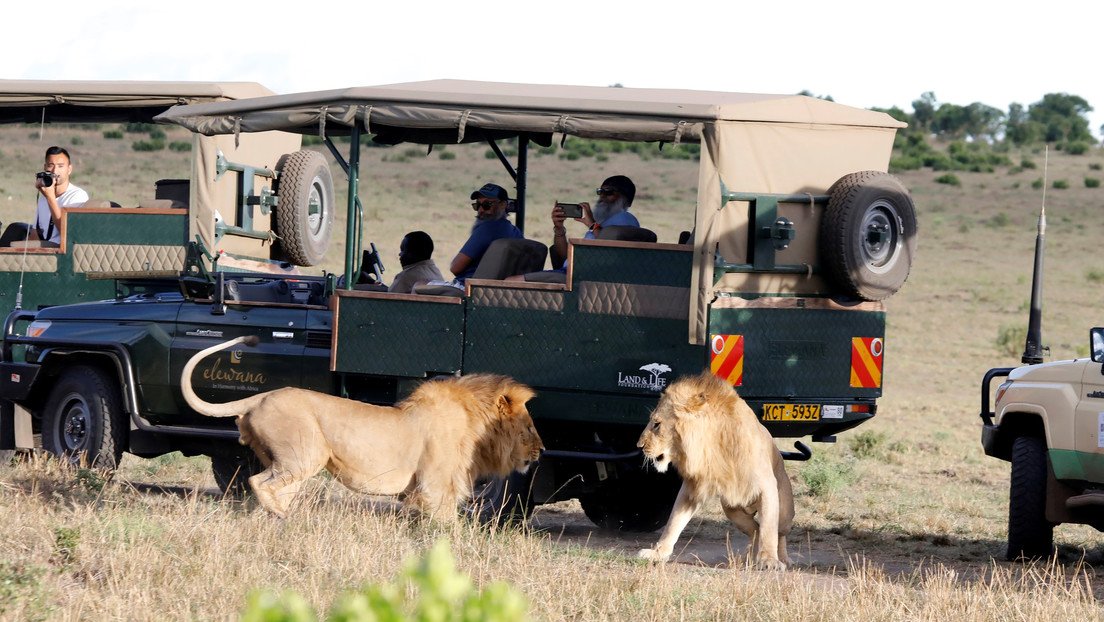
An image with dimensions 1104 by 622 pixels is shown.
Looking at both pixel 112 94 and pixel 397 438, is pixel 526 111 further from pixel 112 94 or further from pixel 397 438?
pixel 112 94

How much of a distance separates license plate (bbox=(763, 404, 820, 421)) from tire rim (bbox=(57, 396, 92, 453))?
3.88m

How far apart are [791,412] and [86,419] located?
156 inches

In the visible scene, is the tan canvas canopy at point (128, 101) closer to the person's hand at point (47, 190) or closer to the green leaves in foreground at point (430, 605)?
the person's hand at point (47, 190)

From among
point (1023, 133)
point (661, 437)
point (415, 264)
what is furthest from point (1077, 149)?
point (661, 437)

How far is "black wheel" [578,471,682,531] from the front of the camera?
8.23 metres

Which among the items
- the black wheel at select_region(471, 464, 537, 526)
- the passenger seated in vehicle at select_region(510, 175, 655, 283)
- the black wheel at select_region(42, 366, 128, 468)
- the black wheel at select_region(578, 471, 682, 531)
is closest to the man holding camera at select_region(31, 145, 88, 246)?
the black wheel at select_region(42, 366, 128, 468)

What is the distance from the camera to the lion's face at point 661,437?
21.8ft

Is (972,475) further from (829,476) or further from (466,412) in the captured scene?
(466,412)

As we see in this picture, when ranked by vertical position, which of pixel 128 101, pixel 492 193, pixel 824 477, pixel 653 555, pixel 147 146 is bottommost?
pixel 824 477

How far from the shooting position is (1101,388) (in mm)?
6961

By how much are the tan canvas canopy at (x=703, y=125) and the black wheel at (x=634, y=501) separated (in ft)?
4.53

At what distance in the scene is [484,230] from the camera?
8.56m

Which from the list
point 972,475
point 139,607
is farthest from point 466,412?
point 972,475

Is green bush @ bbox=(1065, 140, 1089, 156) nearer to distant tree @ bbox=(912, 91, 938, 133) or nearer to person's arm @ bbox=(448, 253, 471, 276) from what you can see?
distant tree @ bbox=(912, 91, 938, 133)
